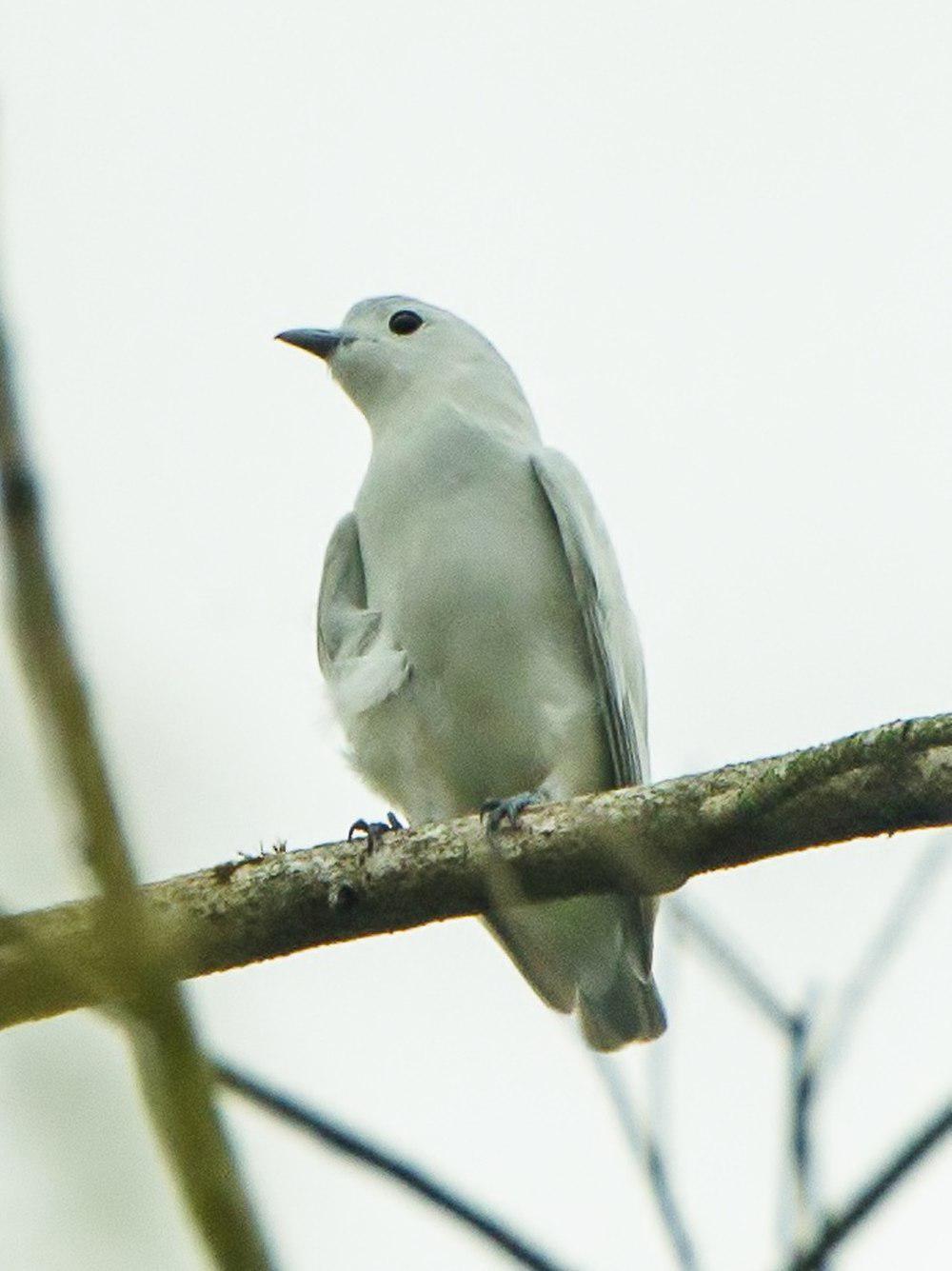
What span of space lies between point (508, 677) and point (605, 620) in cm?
40

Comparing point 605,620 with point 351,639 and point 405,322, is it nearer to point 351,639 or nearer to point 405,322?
point 351,639

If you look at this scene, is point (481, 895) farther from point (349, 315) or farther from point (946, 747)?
point (349, 315)

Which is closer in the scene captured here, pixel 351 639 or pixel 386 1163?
pixel 386 1163

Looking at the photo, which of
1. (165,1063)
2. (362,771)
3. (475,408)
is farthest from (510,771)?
(165,1063)

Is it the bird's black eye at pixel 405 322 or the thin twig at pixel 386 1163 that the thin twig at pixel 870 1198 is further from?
the bird's black eye at pixel 405 322

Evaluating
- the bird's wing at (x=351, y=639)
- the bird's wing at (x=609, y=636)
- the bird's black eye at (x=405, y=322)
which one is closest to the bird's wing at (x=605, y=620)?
the bird's wing at (x=609, y=636)

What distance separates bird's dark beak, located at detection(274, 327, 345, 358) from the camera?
27.5 ft

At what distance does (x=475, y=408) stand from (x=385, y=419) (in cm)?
38

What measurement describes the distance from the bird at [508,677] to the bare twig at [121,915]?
520 cm

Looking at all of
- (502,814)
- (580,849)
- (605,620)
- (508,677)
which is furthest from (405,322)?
(580,849)

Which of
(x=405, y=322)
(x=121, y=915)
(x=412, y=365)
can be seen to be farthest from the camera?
(x=405, y=322)

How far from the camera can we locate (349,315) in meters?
8.73

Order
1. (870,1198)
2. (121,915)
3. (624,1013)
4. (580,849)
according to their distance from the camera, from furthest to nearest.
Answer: (624,1013)
(580,849)
(870,1198)
(121,915)

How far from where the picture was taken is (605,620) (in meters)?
6.70
